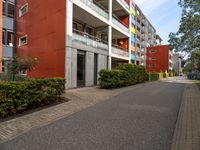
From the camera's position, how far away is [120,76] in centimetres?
1909

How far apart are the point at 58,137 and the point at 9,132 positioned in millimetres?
1475

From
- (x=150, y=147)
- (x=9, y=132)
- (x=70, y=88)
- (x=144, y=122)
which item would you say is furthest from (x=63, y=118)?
(x=70, y=88)

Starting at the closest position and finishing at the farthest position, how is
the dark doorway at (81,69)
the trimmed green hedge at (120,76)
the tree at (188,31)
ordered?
the trimmed green hedge at (120,76) → the dark doorway at (81,69) → the tree at (188,31)

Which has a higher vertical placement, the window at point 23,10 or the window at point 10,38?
the window at point 23,10

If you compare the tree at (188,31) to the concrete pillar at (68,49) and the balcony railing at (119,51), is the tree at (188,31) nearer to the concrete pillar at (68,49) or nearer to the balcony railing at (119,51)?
the balcony railing at (119,51)

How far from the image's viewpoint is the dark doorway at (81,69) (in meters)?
18.3

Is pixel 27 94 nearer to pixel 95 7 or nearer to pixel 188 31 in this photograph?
pixel 95 7

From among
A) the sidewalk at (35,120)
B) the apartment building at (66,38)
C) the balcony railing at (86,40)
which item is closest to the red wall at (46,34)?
the apartment building at (66,38)

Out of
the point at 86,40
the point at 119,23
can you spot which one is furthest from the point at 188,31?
the point at 86,40

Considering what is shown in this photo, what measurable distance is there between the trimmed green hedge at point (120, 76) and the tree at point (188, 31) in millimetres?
6656

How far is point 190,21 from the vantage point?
23.5m

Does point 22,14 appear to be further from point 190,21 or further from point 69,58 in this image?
point 190,21

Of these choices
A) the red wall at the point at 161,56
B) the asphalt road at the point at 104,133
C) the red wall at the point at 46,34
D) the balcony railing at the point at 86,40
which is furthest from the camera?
the red wall at the point at 161,56

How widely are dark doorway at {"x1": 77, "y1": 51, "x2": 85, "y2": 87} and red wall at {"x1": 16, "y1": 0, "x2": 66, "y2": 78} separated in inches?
75.0
